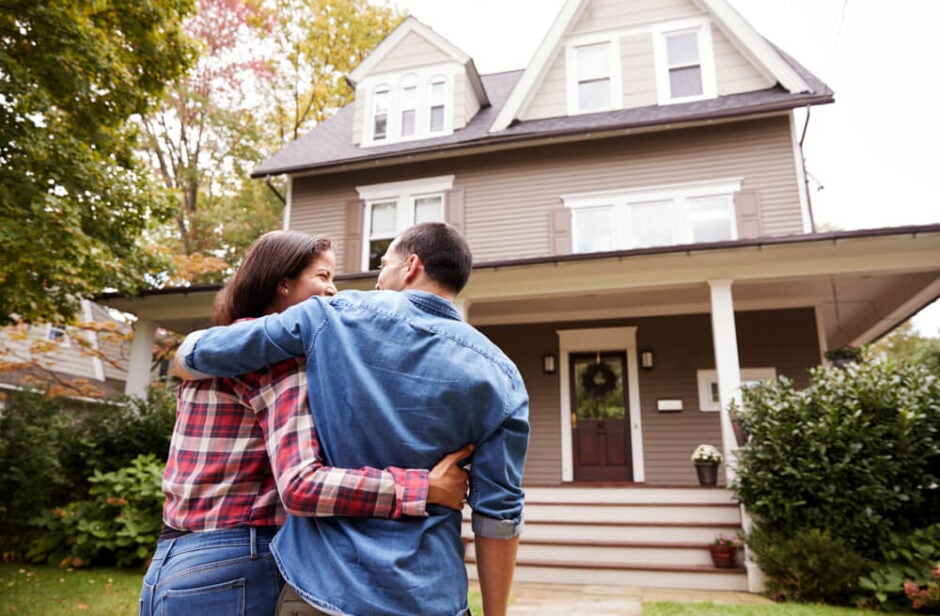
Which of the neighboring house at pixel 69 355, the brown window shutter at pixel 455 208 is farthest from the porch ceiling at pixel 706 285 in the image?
the neighboring house at pixel 69 355

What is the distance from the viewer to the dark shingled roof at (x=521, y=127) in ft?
30.8

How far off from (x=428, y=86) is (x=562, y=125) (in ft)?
9.90

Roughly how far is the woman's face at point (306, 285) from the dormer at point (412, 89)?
10.3 meters

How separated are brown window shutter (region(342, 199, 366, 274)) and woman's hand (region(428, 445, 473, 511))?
31.9 ft

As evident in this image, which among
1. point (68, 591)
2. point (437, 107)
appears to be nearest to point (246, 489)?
point (68, 591)

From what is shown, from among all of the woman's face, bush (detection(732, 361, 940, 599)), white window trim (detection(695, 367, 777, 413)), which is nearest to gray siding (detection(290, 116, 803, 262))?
white window trim (detection(695, 367, 777, 413))

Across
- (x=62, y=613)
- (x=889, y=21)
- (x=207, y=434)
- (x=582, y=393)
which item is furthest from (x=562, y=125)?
(x=207, y=434)

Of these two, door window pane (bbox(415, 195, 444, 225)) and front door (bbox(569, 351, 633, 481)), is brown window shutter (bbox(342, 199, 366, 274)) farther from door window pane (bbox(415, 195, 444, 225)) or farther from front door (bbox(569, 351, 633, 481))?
front door (bbox(569, 351, 633, 481))

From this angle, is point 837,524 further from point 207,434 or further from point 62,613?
point 62,613

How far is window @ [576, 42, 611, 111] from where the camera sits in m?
10.8

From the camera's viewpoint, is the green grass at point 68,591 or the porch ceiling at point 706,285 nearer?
the green grass at point 68,591

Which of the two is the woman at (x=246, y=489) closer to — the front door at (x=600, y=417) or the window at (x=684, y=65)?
the front door at (x=600, y=417)

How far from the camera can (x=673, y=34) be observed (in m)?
10.5

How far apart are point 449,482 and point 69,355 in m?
19.2
